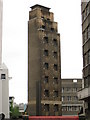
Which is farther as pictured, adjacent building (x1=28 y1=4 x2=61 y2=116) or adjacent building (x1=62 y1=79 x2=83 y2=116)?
adjacent building (x1=62 y1=79 x2=83 y2=116)

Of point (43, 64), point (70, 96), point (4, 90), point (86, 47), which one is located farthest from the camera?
point (70, 96)

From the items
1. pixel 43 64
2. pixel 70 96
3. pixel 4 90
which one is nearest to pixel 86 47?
pixel 4 90

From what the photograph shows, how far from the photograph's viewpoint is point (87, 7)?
37.0 meters

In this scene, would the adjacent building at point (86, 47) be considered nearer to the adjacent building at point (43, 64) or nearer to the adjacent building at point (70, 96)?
the adjacent building at point (43, 64)

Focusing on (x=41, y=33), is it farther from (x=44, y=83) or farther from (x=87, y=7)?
(x=87, y=7)

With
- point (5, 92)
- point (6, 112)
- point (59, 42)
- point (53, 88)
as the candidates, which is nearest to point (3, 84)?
point (5, 92)

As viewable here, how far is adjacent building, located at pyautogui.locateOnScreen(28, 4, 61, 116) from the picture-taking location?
2591 inches

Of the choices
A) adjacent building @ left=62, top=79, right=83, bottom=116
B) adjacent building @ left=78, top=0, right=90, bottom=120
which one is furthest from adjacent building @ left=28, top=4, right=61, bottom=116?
adjacent building @ left=78, top=0, right=90, bottom=120

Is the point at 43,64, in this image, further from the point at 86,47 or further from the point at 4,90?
the point at 86,47

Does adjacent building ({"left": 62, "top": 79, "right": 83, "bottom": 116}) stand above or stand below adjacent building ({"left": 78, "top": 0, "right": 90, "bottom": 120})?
below

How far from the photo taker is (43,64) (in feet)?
220

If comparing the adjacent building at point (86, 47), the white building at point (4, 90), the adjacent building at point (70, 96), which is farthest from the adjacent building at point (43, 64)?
the adjacent building at point (86, 47)

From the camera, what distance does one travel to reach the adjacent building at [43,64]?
65.8 meters

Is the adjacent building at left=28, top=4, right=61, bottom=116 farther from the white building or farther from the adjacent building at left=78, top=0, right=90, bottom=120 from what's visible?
the adjacent building at left=78, top=0, right=90, bottom=120
